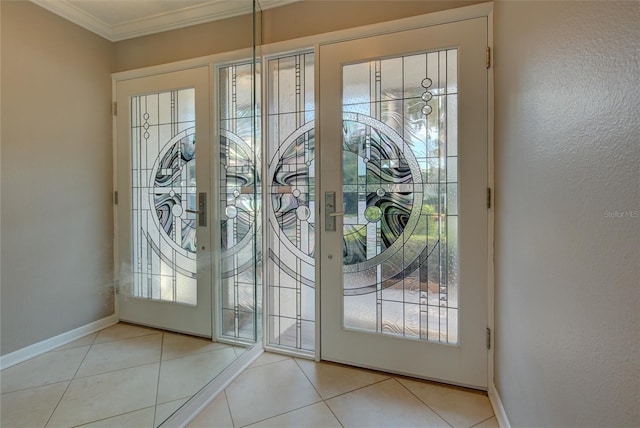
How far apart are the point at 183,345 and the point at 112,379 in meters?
0.42

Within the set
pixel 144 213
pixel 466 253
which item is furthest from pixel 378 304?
pixel 144 213

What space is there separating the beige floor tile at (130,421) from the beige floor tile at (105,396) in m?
0.02

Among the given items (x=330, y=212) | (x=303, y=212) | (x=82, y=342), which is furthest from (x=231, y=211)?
(x=82, y=342)

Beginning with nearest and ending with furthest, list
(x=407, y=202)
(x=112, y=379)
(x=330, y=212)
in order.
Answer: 1. (x=112, y=379)
2. (x=407, y=202)
3. (x=330, y=212)

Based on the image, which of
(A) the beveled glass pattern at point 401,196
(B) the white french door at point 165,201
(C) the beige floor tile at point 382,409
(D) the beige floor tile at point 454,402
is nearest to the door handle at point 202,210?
(B) the white french door at point 165,201

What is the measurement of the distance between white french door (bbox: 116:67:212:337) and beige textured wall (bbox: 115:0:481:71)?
15cm

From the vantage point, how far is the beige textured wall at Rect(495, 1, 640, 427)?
0.58 metres

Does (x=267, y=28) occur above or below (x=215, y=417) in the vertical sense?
above

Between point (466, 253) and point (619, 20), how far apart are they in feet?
4.08

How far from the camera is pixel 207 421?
4.76ft

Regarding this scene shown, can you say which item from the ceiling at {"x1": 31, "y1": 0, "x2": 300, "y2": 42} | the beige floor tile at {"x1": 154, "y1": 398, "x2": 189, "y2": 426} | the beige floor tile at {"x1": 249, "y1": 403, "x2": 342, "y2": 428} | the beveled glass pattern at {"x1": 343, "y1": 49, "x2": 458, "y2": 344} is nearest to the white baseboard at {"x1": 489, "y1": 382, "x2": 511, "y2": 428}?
the beveled glass pattern at {"x1": 343, "y1": 49, "x2": 458, "y2": 344}

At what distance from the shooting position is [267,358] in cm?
203

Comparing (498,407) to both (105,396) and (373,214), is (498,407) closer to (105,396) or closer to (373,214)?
(373,214)

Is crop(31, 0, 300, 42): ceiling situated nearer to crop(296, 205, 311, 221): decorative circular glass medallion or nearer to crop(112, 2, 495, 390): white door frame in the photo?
crop(112, 2, 495, 390): white door frame
